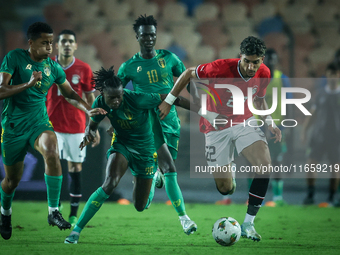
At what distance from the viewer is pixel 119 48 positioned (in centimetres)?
1032

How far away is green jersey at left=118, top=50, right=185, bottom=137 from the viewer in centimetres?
483

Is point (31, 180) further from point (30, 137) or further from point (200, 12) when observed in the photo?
point (200, 12)

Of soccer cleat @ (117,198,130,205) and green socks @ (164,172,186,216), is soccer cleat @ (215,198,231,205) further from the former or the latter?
green socks @ (164,172,186,216)

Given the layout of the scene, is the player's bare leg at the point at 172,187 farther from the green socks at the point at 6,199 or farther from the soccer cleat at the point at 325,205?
the soccer cleat at the point at 325,205

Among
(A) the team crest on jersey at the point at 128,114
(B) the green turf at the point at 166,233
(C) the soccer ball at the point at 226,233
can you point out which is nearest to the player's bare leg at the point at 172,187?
(B) the green turf at the point at 166,233

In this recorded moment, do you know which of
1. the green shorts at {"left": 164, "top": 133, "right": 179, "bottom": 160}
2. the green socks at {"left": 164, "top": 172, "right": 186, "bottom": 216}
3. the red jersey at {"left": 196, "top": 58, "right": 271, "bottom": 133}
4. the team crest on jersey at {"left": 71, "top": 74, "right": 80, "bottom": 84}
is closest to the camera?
the green socks at {"left": 164, "top": 172, "right": 186, "bottom": 216}

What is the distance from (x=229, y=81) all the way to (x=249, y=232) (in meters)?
1.44

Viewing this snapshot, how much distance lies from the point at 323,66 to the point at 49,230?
25.5 feet

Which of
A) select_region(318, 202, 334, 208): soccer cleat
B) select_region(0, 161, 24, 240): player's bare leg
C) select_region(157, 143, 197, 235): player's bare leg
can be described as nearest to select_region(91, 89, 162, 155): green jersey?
select_region(157, 143, 197, 235): player's bare leg

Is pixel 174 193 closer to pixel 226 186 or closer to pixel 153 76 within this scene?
pixel 226 186

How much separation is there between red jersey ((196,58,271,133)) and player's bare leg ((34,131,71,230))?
149 centimetres

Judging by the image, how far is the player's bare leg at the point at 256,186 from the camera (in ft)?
13.6

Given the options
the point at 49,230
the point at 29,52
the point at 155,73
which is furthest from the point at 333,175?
the point at 29,52

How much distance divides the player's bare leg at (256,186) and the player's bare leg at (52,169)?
163cm
